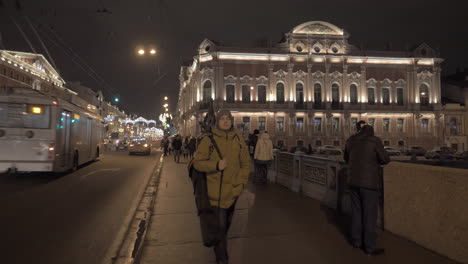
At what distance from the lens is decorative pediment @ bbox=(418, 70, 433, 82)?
159 ft

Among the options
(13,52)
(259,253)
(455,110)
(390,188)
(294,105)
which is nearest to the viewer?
(259,253)

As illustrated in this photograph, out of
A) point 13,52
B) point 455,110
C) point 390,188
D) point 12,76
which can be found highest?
point 13,52

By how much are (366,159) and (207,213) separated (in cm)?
259

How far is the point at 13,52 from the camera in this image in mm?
60344

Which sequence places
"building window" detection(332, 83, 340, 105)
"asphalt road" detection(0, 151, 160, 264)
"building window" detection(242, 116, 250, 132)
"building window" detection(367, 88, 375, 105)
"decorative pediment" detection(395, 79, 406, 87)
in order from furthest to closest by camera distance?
"decorative pediment" detection(395, 79, 406, 87), "building window" detection(367, 88, 375, 105), "building window" detection(332, 83, 340, 105), "building window" detection(242, 116, 250, 132), "asphalt road" detection(0, 151, 160, 264)

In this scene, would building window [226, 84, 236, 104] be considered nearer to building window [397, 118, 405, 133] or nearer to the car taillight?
building window [397, 118, 405, 133]

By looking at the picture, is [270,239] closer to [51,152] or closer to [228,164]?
[228,164]

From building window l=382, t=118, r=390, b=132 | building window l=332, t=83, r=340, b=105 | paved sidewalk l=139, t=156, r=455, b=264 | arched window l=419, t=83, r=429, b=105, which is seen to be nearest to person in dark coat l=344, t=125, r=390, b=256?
paved sidewalk l=139, t=156, r=455, b=264

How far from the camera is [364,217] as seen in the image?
4875 millimetres

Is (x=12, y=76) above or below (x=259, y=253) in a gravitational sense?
above

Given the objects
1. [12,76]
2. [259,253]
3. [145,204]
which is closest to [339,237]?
[259,253]

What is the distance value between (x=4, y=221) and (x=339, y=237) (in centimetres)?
639

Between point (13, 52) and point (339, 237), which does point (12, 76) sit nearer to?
point (13, 52)

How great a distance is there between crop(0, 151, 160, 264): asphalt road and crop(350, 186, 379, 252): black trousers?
3.70 meters
